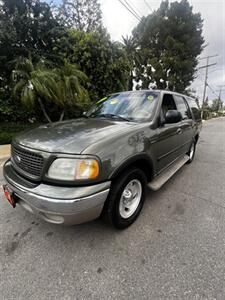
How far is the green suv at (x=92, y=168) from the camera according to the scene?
4.90ft

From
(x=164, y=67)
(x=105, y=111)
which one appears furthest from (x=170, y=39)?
(x=105, y=111)

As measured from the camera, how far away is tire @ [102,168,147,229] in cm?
177

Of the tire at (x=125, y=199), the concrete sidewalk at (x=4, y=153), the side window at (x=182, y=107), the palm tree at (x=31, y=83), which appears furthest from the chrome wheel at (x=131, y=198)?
the palm tree at (x=31, y=83)

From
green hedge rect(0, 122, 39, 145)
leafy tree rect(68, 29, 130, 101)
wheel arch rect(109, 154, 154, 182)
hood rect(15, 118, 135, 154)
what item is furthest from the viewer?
leafy tree rect(68, 29, 130, 101)

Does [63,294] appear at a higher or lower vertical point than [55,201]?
Result: lower

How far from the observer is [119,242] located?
1882mm

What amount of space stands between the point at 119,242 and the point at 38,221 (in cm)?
111

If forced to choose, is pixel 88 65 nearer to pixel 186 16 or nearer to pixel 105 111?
pixel 105 111

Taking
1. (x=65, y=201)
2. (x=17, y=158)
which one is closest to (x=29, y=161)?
(x=17, y=158)

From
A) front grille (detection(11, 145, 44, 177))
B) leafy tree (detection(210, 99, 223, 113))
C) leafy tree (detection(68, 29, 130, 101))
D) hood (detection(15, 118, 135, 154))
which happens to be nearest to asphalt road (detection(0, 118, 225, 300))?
front grille (detection(11, 145, 44, 177))

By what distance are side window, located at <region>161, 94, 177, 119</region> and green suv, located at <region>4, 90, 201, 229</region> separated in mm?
109

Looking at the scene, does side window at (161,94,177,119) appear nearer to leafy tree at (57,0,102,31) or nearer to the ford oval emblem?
the ford oval emblem

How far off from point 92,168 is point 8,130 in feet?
22.9

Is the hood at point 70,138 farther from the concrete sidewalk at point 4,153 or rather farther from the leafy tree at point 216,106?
the leafy tree at point 216,106
